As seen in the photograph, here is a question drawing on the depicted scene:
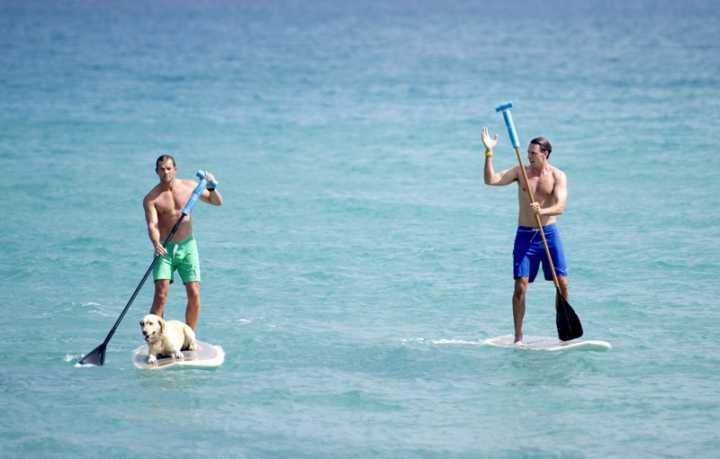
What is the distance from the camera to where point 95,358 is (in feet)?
34.0

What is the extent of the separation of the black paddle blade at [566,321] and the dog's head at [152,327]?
312cm

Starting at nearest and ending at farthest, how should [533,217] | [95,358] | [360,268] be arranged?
[95,358], [533,217], [360,268]

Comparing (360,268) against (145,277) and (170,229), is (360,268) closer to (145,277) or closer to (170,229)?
(170,229)

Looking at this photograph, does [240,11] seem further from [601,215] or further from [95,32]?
[601,215]

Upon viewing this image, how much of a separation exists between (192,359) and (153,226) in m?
1.08

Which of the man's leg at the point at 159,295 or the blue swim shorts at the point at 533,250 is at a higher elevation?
the blue swim shorts at the point at 533,250

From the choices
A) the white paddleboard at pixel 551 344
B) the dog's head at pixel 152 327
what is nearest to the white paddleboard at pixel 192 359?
the dog's head at pixel 152 327

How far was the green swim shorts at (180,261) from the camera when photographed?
10.4 metres

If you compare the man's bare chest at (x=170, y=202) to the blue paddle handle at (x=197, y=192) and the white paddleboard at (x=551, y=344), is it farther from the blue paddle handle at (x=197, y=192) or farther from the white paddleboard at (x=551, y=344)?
the white paddleboard at (x=551, y=344)

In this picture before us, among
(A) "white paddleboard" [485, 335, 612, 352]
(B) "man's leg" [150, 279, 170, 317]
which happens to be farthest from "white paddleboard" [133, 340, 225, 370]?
(A) "white paddleboard" [485, 335, 612, 352]

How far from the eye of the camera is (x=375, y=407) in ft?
31.4

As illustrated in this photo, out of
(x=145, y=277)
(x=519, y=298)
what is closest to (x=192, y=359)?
(x=145, y=277)

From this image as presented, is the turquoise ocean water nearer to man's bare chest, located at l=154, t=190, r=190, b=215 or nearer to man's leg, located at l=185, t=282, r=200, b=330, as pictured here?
man's leg, located at l=185, t=282, r=200, b=330

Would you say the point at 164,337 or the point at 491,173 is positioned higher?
the point at 491,173
